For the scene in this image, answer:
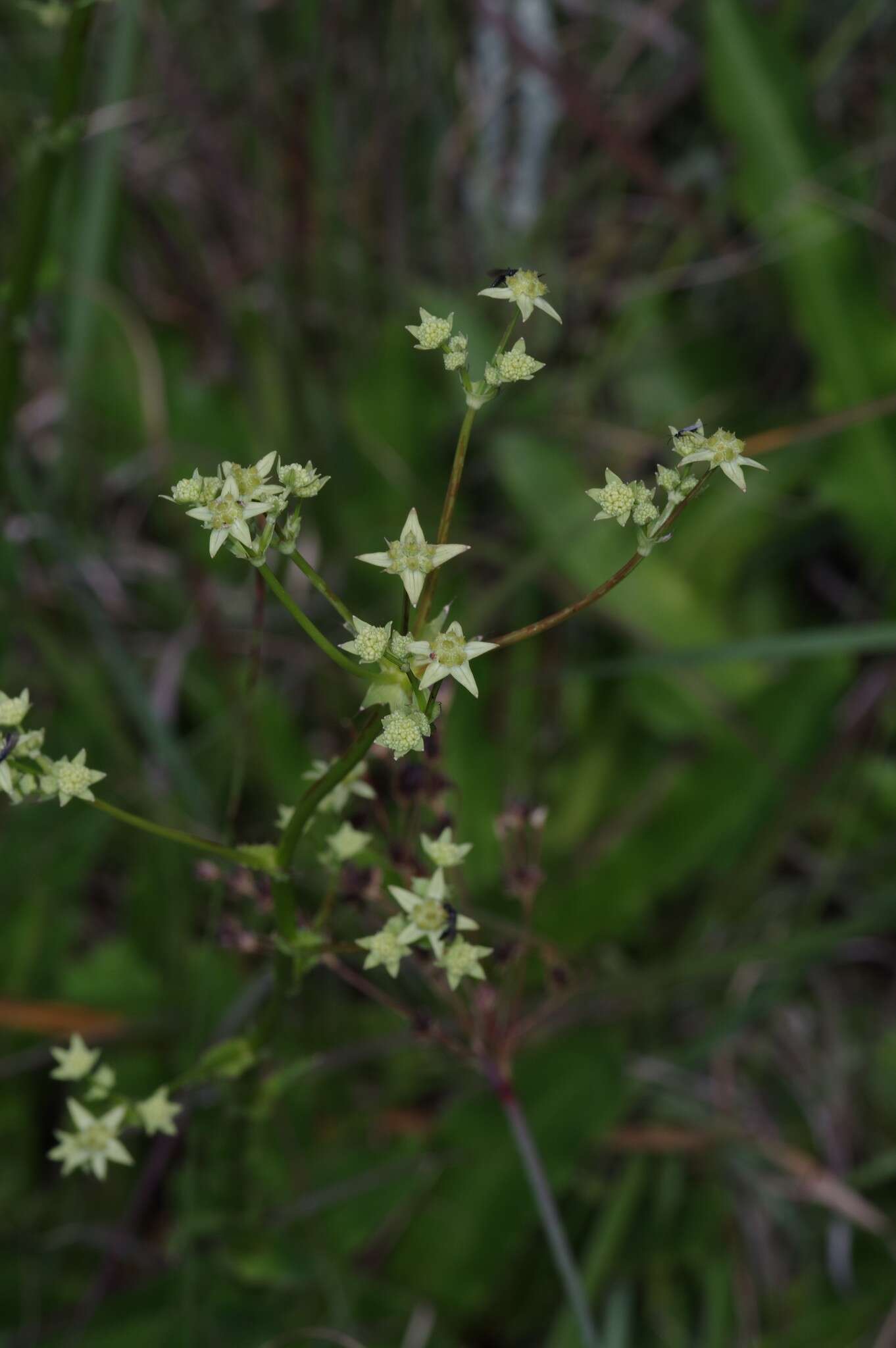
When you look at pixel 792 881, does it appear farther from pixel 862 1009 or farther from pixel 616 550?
pixel 616 550

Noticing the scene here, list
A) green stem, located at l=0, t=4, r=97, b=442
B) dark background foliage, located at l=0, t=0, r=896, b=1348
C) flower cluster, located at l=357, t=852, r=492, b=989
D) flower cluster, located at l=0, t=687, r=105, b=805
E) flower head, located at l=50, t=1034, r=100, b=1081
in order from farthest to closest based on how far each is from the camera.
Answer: dark background foliage, located at l=0, t=0, r=896, b=1348 → green stem, located at l=0, t=4, r=97, b=442 → flower head, located at l=50, t=1034, r=100, b=1081 → flower cluster, located at l=357, t=852, r=492, b=989 → flower cluster, located at l=0, t=687, r=105, b=805

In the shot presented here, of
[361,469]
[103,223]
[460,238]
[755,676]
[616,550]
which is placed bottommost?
[755,676]

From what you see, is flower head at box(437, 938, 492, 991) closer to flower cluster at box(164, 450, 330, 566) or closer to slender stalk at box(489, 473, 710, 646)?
slender stalk at box(489, 473, 710, 646)

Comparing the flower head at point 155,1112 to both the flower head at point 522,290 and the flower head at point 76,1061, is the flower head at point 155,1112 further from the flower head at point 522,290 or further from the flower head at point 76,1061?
the flower head at point 522,290

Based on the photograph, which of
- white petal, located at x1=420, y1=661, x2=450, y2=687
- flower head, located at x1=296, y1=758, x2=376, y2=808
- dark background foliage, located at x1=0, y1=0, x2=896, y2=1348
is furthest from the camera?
dark background foliage, located at x1=0, y1=0, x2=896, y2=1348

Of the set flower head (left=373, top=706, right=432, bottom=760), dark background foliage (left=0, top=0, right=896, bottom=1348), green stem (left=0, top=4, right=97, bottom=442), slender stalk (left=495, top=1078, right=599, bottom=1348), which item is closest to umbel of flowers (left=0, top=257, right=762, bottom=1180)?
flower head (left=373, top=706, right=432, bottom=760)

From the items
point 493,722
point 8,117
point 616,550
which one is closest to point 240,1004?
point 493,722

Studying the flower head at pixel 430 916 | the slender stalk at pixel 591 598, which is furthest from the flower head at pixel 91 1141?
the slender stalk at pixel 591 598

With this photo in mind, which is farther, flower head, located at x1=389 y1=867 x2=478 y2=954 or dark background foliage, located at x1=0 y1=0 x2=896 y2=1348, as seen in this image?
dark background foliage, located at x1=0 y1=0 x2=896 y2=1348
